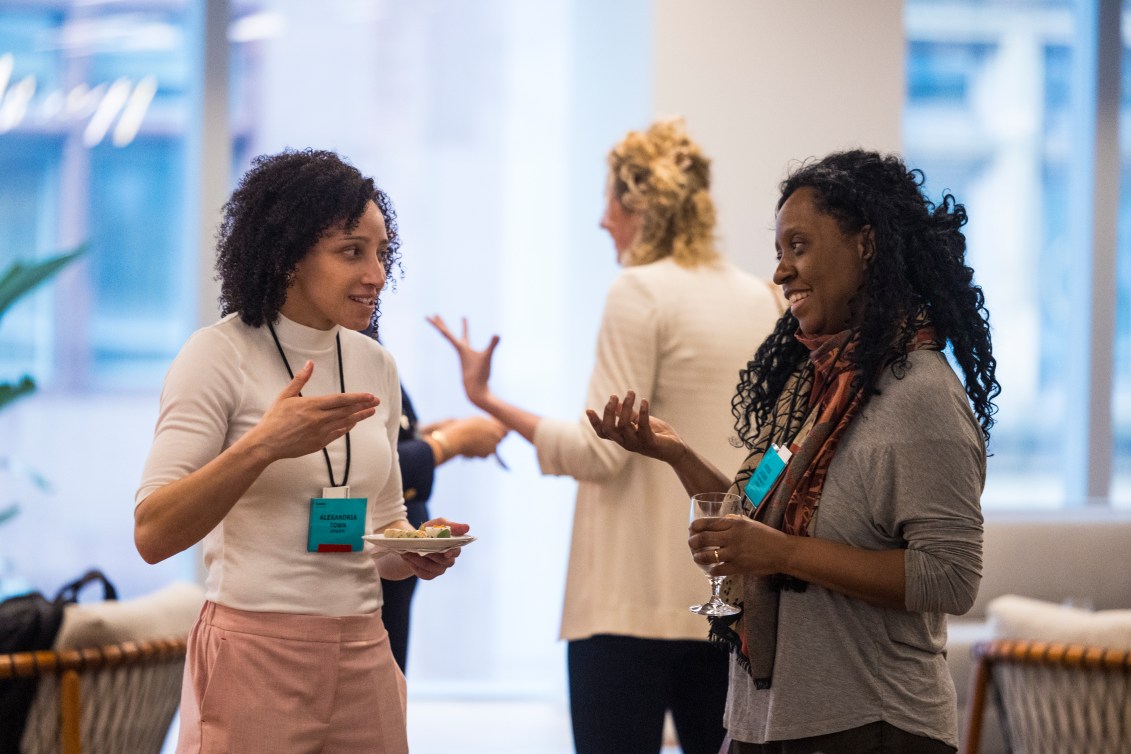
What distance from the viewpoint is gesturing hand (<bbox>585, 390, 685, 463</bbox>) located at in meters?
1.78

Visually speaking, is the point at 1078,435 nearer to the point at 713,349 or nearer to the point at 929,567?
the point at 713,349

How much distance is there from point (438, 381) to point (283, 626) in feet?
10.4

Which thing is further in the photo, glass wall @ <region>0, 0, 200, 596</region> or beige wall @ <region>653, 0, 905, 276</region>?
glass wall @ <region>0, 0, 200, 596</region>

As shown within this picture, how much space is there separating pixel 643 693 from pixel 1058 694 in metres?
0.91

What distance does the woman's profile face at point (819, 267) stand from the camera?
160 cm

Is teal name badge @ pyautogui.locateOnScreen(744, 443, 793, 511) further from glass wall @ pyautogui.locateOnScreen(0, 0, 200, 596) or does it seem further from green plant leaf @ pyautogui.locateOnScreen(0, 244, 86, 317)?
glass wall @ pyautogui.locateOnScreen(0, 0, 200, 596)

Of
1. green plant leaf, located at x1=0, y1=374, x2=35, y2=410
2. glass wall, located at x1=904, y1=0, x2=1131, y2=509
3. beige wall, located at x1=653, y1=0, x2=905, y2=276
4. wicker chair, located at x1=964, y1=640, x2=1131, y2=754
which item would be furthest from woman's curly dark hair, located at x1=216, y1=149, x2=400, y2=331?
glass wall, located at x1=904, y1=0, x2=1131, y2=509

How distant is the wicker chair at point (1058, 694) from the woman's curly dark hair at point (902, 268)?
A: 101 centimetres

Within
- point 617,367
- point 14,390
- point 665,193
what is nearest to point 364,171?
point 14,390

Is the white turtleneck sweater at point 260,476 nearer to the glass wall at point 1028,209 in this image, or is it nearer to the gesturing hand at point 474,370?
the gesturing hand at point 474,370

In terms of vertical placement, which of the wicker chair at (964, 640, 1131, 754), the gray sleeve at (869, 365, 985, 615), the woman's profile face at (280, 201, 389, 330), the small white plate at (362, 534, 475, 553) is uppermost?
the woman's profile face at (280, 201, 389, 330)

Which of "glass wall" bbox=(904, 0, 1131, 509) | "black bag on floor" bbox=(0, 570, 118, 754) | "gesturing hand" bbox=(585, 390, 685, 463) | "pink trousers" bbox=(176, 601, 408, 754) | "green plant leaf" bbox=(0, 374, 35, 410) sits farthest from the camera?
"glass wall" bbox=(904, 0, 1131, 509)

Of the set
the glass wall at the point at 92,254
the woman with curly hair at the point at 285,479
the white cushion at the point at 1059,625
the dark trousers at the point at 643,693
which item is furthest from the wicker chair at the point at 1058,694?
the glass wall at the point at 92,254

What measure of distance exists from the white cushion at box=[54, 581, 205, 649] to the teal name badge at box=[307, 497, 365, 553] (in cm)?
84
